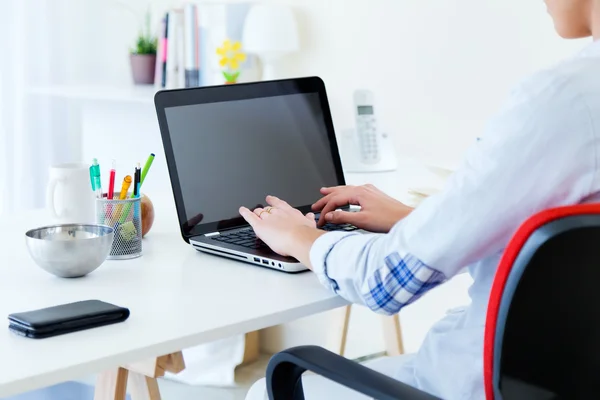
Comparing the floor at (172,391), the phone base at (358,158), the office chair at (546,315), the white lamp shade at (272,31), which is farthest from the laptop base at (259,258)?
the white lamp shade at (272,31)

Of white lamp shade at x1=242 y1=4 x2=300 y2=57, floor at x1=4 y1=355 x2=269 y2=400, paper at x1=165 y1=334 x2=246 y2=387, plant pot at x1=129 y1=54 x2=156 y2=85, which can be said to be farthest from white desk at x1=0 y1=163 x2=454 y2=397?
plant pot at x1=129 y1=54 x2=156 y2=85

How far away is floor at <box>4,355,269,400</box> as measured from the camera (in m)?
2.70

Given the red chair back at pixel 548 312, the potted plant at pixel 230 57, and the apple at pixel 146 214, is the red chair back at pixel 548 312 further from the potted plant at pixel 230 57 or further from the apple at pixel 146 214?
the potted plant at pixel 230 57

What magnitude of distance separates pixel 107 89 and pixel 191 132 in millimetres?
1872

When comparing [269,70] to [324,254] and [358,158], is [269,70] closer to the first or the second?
[358,158]

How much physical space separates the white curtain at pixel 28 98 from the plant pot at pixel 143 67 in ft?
1.01

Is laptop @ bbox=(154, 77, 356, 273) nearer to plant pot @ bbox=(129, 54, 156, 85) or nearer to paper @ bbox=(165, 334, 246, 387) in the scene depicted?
paper @ bbox=(165, 334, 246, 387)

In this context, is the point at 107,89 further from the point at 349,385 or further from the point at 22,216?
the point at 349,385

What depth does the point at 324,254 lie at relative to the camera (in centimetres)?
123

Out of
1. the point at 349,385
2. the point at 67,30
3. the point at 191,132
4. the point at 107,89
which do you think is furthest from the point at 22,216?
the point at 67,30

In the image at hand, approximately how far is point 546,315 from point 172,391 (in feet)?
6.81

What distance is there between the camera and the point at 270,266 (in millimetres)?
1397

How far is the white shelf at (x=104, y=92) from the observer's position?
311 centimetres

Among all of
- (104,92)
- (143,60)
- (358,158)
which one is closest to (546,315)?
(358,158)
